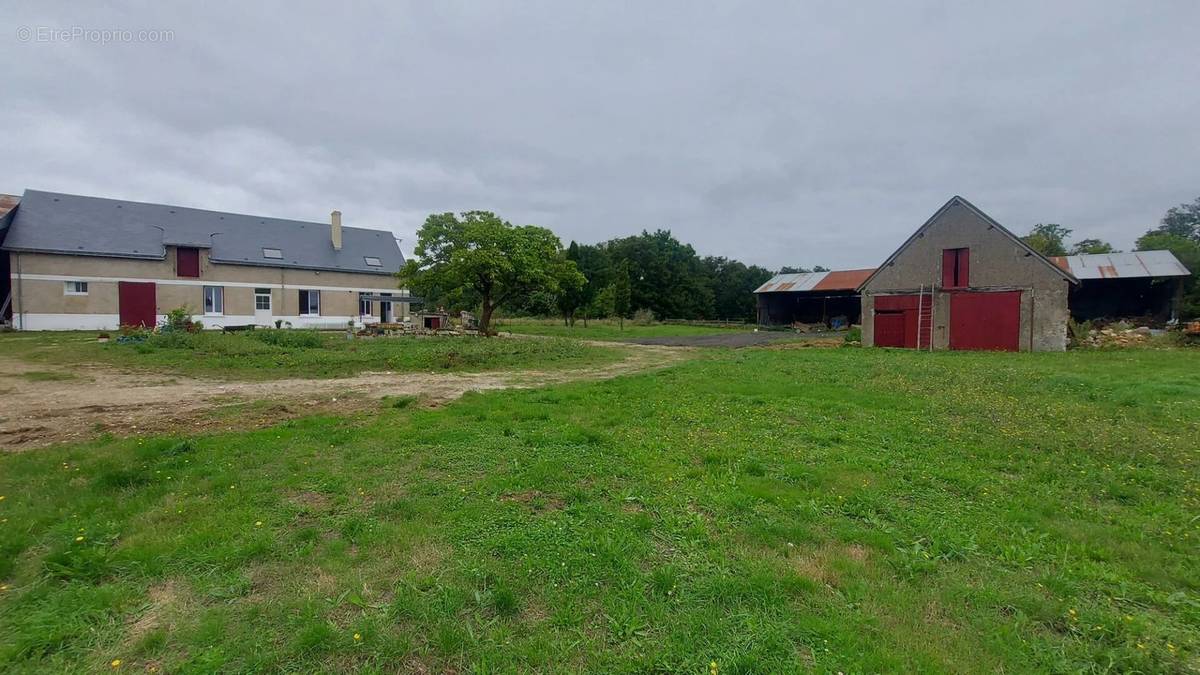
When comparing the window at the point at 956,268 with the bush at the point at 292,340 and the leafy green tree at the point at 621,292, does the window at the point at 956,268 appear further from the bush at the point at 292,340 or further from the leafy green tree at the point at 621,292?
the bush at the point at 292,340

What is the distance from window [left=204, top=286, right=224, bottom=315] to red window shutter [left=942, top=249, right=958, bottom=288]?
137 feet

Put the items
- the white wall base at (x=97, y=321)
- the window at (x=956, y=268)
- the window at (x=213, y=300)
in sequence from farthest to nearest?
1. the window at (x=213, y=300)
2. the white wall base at (x=97, y=321)
3. the window at (x=956, y=268)

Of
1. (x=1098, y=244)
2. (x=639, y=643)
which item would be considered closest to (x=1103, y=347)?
(x=639, y=643)

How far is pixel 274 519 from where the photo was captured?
13.8ft

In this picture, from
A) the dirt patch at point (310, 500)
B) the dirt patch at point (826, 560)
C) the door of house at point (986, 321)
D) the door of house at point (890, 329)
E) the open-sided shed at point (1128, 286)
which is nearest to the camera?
the dirt patch at point (826, 560)

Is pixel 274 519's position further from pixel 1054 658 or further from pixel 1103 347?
pixel 1103 347

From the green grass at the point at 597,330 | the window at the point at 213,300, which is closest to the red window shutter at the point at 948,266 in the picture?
the green grass at the point at 597,330

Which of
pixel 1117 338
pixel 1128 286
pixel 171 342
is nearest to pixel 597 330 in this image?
pixel 171 342

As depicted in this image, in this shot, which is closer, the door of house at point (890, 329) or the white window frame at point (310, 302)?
the door of house at point (890, 329)

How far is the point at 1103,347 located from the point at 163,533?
31858 mm

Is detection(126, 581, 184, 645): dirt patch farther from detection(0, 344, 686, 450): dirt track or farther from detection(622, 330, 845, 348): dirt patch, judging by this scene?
detection(622, 330, 845, 348): dirt patch

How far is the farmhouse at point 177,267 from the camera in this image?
91.2 ft

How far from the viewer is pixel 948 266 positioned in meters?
24.4

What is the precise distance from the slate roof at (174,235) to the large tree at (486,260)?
1297 centimetres
